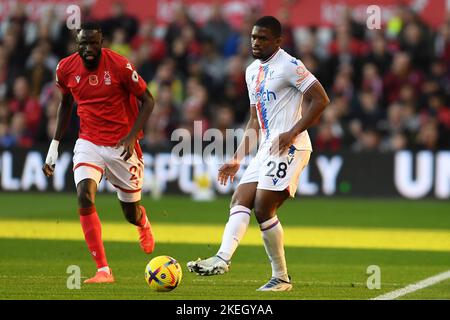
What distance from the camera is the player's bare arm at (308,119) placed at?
9.61m

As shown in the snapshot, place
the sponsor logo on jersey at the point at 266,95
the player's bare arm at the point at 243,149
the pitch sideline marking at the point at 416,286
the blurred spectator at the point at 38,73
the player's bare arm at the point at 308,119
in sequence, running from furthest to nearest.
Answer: the blurred spectator at the point at 38,73
the player's bare arm at the point at 243,149
the sponsor logo on jersey at the point at 266,95
the player's bare arm at the point at 308,119
the pitch sideline marking at the point at 416,286

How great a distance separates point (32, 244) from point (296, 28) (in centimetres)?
1148

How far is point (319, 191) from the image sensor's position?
74.0 ft

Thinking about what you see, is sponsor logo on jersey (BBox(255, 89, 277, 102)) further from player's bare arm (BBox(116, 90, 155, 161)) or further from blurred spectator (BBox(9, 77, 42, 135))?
blurred spectator (BBox(9, 77, 42, 135))

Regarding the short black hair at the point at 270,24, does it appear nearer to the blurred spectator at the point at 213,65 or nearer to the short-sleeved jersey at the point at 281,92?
the short-sleeved jersey at the point at 281,92

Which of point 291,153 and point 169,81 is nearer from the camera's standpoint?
point 291,153

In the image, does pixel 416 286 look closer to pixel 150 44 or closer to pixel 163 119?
pixel 163 119

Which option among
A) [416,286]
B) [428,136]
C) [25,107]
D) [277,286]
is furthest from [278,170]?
[25,107]

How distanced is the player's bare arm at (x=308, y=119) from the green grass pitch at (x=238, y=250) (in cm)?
127

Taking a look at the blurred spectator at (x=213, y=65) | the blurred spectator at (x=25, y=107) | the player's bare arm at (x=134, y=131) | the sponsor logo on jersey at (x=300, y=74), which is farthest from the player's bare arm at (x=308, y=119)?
the blurred spectator at (x=25, y=107)

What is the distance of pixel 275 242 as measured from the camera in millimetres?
9750

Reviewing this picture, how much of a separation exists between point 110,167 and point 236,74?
485 inches

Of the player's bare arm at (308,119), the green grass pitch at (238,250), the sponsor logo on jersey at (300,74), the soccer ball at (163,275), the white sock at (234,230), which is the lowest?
the green grass pitch at (238,250)

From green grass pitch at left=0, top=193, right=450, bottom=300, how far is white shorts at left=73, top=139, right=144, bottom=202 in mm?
837
